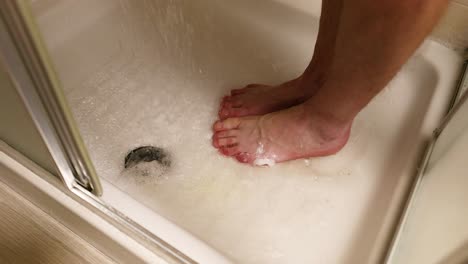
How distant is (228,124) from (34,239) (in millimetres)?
391

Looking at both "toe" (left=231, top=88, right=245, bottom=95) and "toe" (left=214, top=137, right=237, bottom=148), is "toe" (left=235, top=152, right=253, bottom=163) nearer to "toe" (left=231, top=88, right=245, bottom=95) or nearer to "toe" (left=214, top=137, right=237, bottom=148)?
"toe" (left=214, top=137, right=237, bottom=148)

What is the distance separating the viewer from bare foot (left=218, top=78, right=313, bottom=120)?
2.72 ft

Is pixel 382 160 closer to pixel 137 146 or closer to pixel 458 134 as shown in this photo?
pixel 458 134

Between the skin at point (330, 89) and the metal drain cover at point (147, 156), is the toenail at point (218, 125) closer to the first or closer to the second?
the skin at point (330, 89)

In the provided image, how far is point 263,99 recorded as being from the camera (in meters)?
0.85

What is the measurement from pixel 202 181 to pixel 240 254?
0.51 ft

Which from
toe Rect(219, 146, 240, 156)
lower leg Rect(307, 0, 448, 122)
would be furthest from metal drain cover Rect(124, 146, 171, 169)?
lower leg Rect(307, 0, 448, 122)

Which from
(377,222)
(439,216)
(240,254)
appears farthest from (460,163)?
(240,254)

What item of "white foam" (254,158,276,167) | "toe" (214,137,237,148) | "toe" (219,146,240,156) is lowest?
"white foam" (254,158,276,167)

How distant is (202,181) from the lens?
0.81 metres

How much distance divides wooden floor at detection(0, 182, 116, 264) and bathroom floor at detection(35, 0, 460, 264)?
0.12 metres

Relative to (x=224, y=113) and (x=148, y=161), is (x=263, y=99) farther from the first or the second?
(x=148, y=161)

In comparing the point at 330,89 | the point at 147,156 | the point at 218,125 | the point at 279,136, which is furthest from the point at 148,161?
the point at 330,89

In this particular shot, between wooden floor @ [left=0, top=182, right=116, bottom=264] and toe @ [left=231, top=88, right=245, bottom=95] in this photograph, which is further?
toe @ [left=231, top=88, right=245, bottom=95]
